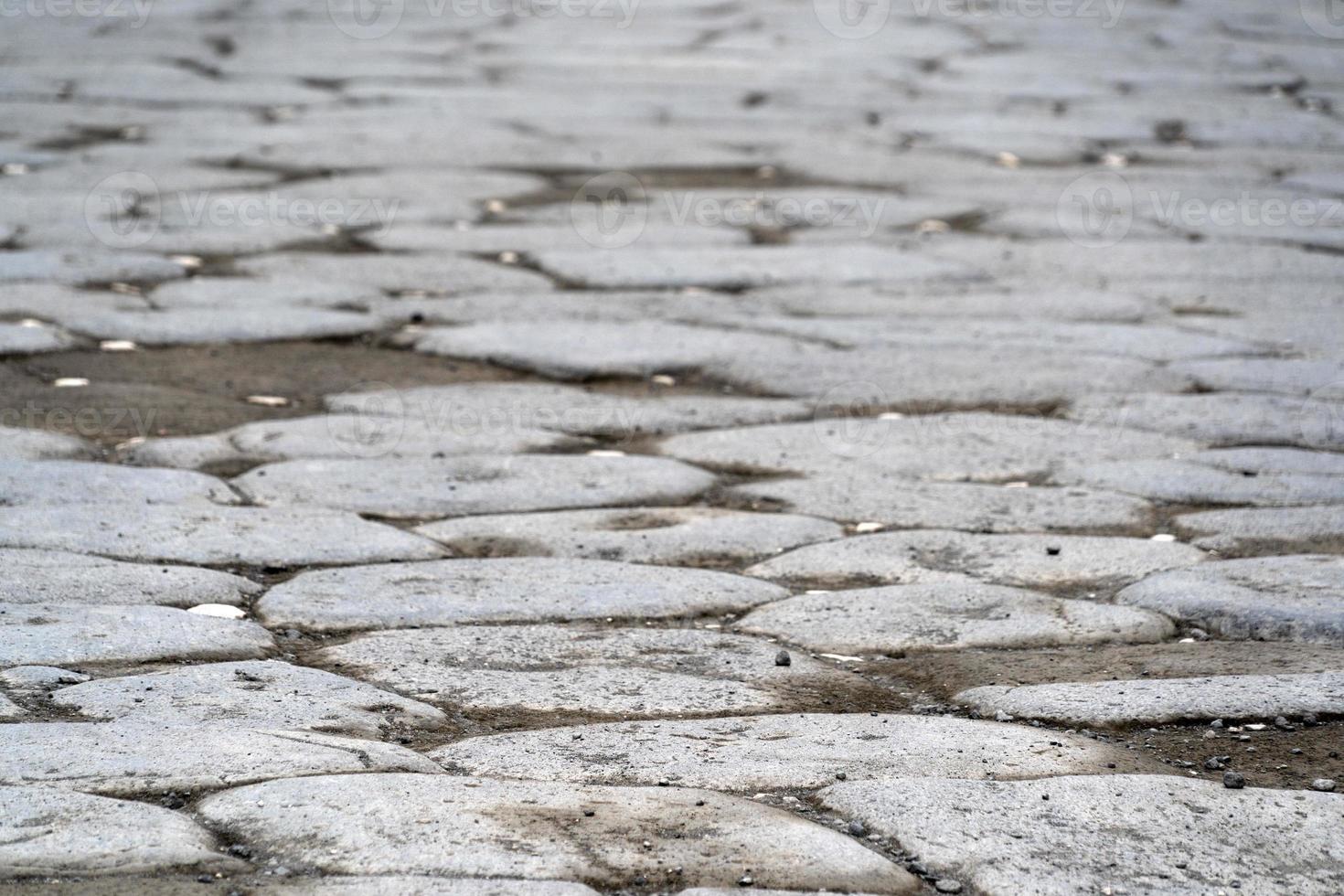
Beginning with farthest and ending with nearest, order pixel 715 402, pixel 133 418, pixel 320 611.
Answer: pixel 715 402
pixel 133 418
pixel 320 611

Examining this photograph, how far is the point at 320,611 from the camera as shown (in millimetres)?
2158

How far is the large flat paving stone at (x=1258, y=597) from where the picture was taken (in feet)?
7.07

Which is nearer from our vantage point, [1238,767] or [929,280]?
[1238,767]

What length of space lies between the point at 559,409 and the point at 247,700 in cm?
132

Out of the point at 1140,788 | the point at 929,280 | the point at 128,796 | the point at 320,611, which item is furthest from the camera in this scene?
the point at 929,280

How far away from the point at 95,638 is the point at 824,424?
4.69 feet

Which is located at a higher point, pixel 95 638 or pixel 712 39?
pixel 712 39

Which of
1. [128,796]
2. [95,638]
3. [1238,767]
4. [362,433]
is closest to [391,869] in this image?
[128,796]

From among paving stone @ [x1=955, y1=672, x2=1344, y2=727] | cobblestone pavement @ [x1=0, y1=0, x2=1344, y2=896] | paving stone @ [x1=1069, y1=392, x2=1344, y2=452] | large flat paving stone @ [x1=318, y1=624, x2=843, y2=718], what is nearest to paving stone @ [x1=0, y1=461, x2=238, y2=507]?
cobblestone pavement @ [x1=0, y1=0, x2=1344, y2=896]

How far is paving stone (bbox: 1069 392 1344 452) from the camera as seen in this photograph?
298 centimetres

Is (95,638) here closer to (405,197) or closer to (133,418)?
(133,418)

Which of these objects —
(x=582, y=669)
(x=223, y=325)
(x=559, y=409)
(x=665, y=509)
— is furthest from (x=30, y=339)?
(x=582, y=669)

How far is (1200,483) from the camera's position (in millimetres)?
2738

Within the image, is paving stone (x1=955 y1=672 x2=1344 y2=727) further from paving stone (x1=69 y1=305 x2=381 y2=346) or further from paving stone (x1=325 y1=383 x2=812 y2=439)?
paving stone (x1=69 y1=305 x2=381 y2=346)
